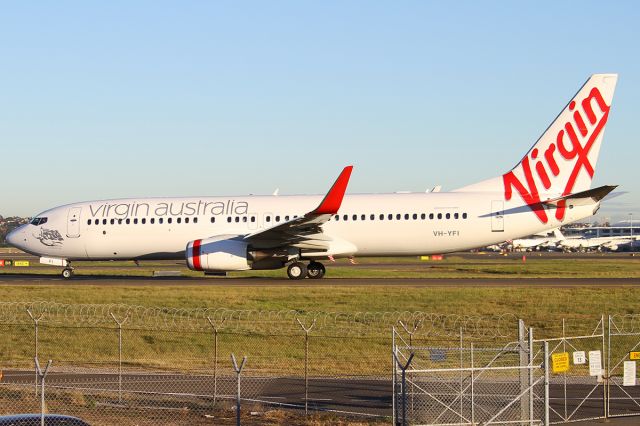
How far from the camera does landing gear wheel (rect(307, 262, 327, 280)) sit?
140 ft

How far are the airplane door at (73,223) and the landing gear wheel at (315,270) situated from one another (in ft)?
36.6

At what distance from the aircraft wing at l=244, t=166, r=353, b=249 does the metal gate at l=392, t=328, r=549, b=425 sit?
1500cm

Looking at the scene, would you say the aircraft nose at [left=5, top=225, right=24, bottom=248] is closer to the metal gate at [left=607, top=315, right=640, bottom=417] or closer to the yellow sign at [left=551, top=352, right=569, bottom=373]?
the metal gate at [left=607, top=315, right=640, bottom=417]

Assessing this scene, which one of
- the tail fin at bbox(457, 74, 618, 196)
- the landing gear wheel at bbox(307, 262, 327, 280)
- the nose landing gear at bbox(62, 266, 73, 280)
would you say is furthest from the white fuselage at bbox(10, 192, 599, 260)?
the landing gear wheel at bbox(307, 262, 327, 280)

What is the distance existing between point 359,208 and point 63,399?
24.5 metres

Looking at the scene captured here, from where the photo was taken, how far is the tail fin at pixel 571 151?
40562 millimetres

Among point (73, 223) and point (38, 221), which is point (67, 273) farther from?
point (38, 221)

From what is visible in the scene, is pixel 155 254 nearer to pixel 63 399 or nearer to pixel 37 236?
pixel 37 236

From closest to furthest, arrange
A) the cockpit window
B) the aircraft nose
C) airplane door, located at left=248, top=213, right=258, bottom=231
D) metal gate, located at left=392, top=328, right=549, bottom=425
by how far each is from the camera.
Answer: metal gate, located at left=392, top=328, right=549, bottom=425
airplane door, located at left=248, top=213, right=258, bottom=231
the cockpit window
the aircraft nose

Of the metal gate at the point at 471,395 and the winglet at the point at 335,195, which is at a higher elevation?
the winglet at the point at 335,195

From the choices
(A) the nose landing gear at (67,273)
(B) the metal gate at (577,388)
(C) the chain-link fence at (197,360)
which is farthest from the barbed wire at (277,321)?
(A) the nose landing gear at (67,273)

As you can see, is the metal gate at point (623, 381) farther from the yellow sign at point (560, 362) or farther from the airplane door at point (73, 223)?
the airplane door at point (73, 223)

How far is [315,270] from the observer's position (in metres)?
42.8

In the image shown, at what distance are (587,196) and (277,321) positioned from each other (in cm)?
1576
